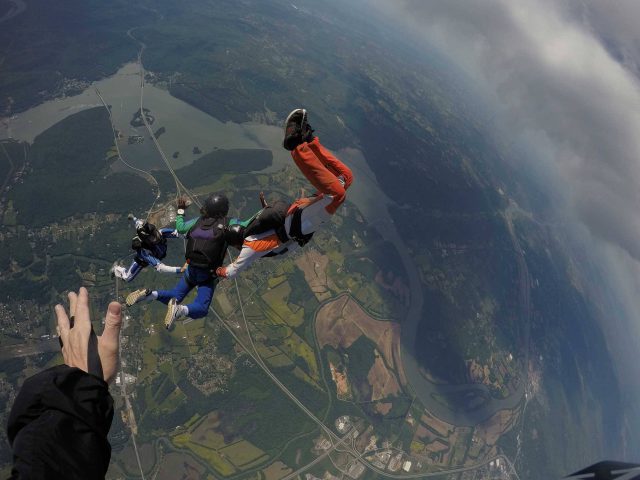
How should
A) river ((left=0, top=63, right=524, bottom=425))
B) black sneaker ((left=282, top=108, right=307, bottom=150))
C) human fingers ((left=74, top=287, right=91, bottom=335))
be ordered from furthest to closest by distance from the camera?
1. river ((left=0, top=63, right=524, bottom=425))
2. black sneaker ((left=282, top=108, right=307, bottom=150))
3. human fingers ((left=74, top=287, right=91, bottom=335))

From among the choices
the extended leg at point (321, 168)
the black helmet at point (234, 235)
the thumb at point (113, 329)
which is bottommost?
the black helmet at point (234, 235)

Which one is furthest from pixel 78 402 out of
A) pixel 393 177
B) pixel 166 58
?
pixel 166 58

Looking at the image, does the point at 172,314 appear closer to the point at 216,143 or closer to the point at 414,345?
the point at 414,345

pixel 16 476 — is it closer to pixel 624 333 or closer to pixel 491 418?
pixel 491 418

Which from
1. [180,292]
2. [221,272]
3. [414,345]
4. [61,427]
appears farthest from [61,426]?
[414,345]

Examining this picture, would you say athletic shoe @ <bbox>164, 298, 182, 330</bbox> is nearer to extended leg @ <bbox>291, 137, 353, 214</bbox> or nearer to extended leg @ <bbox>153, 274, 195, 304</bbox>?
extended leg @ <bbox>153, 274, 195, 304</bbox>

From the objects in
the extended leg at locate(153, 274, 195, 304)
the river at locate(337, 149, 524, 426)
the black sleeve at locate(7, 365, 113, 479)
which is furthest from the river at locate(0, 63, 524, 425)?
the black sleeve at locate(7, 365, 113, 479)

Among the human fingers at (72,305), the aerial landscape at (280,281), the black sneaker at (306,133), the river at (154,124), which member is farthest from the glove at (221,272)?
the river at (154,124)

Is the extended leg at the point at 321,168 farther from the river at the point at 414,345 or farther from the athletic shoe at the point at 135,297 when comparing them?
the river at the point at 414,345
